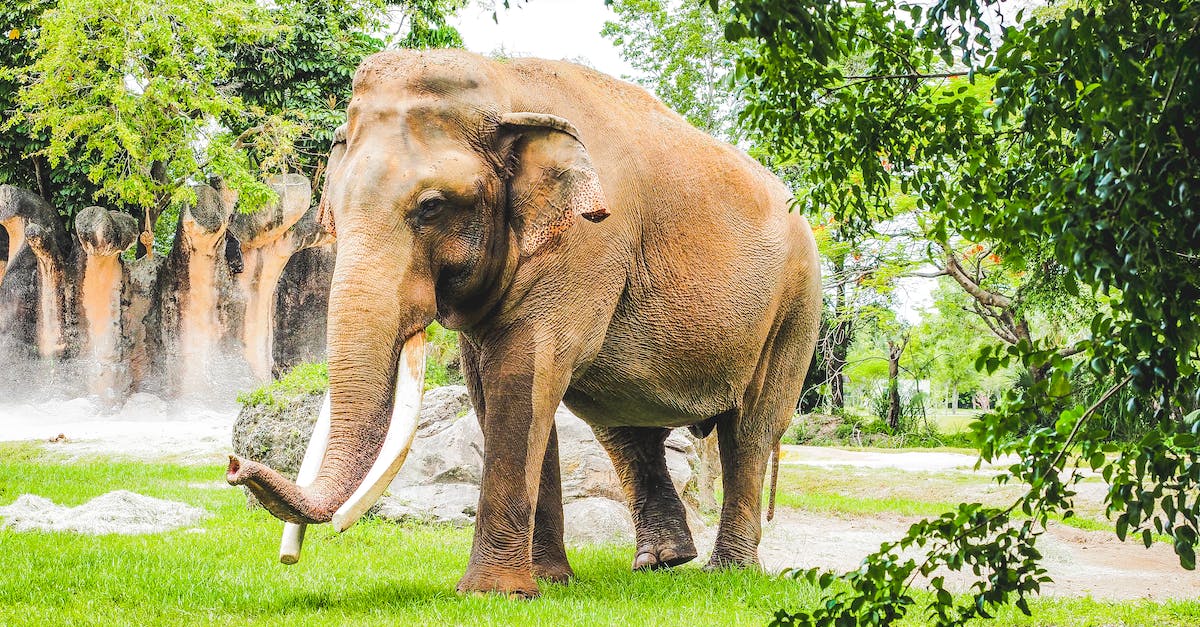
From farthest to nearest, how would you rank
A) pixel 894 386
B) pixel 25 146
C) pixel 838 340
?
pixel 894 386, pixel 838 340, pixel 25 146

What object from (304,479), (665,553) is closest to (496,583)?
(304,479)

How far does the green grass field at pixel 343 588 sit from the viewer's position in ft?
17.5

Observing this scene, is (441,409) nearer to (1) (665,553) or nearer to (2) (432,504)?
(2) (432,504)

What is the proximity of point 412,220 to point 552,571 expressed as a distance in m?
2.38

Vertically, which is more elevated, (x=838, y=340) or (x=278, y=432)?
(x=838, y=340)

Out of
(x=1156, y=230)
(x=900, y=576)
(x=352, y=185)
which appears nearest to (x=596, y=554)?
(x=352, y=185)

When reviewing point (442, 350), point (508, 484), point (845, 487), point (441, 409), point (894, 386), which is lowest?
point (845, 487)

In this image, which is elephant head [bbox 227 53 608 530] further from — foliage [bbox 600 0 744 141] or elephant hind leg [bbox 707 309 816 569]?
foliage [bbox 600 0 744 141]

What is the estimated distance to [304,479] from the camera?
16.5 ft

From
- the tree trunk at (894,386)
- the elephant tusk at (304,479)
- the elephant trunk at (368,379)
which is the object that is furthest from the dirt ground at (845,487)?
the tree trunk at (894,386)

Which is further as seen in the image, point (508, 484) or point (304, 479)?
point (508, 484)

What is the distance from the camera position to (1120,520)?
2555 millimetres

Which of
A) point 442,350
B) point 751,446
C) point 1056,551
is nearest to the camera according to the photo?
point 751,446

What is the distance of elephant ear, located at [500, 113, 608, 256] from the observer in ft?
19.0
